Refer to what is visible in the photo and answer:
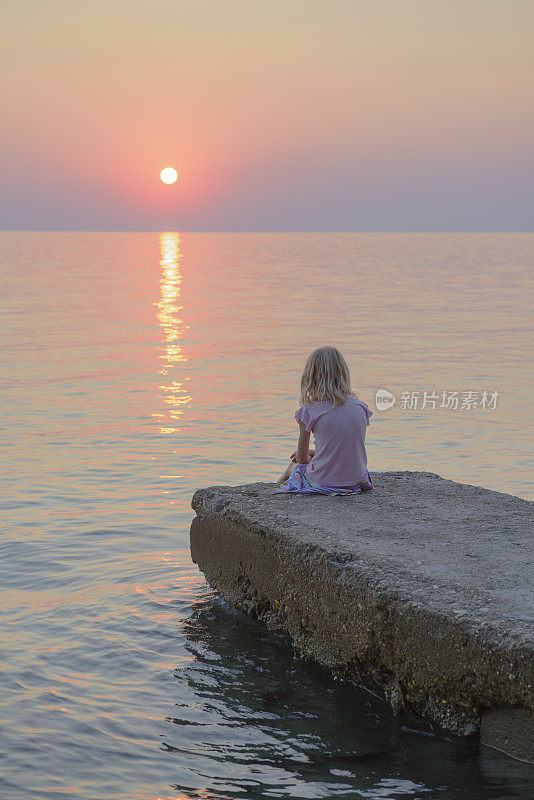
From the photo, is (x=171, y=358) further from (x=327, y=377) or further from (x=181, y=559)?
(x=327, y=377)

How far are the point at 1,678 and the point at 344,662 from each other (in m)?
2.20

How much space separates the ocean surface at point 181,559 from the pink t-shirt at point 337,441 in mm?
1296

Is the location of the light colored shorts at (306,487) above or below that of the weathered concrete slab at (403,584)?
above

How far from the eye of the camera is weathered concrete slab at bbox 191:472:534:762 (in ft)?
16.3

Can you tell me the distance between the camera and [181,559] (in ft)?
28.1

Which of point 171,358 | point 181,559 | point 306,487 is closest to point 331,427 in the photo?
point 306,487

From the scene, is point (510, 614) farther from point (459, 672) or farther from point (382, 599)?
point (382, 599)

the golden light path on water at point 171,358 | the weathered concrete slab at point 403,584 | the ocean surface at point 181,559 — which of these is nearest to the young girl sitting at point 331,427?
the weathered concrete slab at point 403,584

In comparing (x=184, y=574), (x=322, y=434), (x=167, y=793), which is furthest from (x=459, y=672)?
(x=184, y=574)

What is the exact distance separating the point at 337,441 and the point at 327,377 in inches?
19.5

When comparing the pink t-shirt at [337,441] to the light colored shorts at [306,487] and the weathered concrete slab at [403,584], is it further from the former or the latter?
the weathered concrete slab at [403,584]

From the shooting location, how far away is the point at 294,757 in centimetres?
523

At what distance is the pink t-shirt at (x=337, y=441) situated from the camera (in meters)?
7.41

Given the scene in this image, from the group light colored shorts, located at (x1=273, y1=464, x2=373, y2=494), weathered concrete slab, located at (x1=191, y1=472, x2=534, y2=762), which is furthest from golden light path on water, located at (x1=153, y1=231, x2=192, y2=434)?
weathered concrete slab, located at (x1=191, y1=472, x2=534, y2=762)
